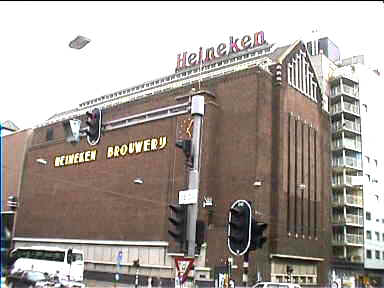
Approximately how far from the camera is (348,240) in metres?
60.6

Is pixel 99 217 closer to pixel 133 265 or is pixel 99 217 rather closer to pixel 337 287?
pixel 133 265

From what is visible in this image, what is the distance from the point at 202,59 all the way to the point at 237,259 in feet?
87.4

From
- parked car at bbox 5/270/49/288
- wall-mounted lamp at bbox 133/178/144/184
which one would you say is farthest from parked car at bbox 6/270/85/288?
wall-mounted lamp at bbox 133/178/144/184

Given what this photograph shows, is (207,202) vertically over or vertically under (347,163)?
under

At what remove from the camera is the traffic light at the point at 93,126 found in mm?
15000

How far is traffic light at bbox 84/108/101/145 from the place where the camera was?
49.2 feet

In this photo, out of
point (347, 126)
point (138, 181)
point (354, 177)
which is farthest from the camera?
point (347, 126)

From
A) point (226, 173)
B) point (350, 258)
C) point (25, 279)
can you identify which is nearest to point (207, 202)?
point (226, 173)

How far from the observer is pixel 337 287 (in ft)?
147

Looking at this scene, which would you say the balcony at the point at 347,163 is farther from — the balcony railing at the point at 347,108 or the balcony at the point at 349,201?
the balcony railing at the point at 347,108

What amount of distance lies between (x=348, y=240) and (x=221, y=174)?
63.4 feet

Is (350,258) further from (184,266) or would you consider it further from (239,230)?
(239,230)

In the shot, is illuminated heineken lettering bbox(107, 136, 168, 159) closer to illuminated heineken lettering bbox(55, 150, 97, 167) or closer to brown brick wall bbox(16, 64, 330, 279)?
brown brick wall bbox(16, 64, 330, 279)

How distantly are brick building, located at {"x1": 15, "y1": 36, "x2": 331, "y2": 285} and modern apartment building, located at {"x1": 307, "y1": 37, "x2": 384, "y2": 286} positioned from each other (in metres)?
2.65
